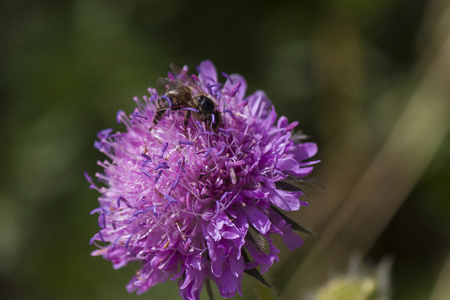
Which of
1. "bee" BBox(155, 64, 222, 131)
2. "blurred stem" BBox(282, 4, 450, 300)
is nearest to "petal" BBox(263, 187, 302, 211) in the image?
"bee" BBox(155, 64, 222, 131)

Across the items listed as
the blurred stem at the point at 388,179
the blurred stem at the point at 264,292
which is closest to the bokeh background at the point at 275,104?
the blurred stem at the point at 388,179

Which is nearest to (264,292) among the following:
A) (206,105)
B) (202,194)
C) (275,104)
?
(202,194)

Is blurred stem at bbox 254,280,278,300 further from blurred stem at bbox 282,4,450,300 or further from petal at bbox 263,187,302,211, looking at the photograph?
blurred stem at bbox 282,4,450,300

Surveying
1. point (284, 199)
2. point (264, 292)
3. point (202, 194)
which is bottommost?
point (264, 292)

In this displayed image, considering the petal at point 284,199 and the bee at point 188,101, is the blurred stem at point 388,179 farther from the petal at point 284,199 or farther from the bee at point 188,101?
the bee at point 188,101

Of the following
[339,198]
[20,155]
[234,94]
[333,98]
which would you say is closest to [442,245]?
[339,198]

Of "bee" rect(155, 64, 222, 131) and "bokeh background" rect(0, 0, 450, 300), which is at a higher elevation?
"bee" rect(155, 64, 222, 131)

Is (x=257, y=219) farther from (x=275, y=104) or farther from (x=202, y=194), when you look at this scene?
(x=275, y=104)
